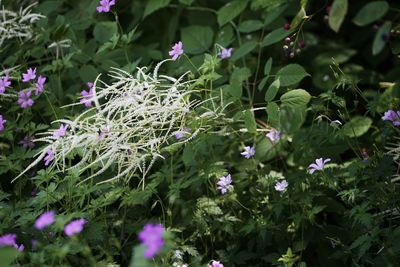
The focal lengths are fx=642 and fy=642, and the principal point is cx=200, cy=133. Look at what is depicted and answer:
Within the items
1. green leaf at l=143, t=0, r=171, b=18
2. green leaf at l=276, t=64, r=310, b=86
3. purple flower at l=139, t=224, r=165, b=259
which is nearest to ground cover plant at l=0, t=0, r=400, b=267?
green leaf at l=276, t=64, r=310, b=86

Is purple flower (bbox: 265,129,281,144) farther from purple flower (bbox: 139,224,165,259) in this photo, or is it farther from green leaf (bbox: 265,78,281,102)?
purple flower (bbox: 139,224,165,259)

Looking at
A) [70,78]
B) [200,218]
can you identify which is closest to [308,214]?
[200,218]

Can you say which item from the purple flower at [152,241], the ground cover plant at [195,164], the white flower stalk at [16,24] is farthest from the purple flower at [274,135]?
the purple flower at [152,241]

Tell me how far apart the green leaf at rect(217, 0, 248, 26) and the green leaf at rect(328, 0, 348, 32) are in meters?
0.39

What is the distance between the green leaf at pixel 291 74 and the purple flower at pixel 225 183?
455mm

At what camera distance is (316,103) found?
237 cm

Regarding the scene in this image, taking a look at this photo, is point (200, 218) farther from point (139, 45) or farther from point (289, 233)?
point (139, 45)

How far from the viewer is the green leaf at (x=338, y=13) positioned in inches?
109

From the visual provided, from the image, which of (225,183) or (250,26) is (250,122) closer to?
(225,183)

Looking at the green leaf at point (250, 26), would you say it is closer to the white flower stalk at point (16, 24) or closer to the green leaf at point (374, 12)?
the green leaf at point (374, 12)

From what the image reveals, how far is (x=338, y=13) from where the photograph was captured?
2.79m

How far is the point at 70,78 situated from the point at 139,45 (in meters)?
0.53

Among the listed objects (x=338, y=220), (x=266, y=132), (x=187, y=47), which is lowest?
(x=338, y=220)

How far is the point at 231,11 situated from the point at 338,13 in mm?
476
